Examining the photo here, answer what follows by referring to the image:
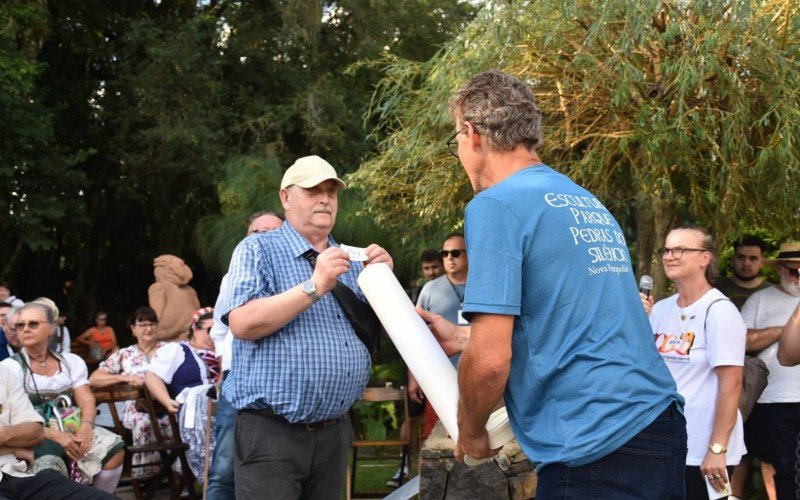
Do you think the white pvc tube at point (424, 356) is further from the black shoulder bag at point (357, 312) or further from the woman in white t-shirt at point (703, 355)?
the woman in white t-shirt at point (703, 355)

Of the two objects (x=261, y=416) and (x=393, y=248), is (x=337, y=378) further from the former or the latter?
(x=393, y=248)

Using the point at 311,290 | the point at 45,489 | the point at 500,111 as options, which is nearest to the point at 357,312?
the point at 311,290

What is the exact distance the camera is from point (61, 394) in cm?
649

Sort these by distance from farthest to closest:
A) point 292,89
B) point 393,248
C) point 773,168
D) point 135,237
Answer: point 135,237 < point 292,89 < point 393,248 < point 773,168

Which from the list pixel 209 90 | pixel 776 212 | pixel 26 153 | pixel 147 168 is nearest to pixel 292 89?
pixel 209 90

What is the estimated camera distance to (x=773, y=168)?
21.7ft

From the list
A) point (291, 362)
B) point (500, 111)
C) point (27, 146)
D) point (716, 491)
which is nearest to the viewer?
point (500, 111)

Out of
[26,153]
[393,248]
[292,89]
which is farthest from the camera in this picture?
[292,89]

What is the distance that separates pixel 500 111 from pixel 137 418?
20.7ft

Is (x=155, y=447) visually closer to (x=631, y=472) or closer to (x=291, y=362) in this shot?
(x=291, y=362)

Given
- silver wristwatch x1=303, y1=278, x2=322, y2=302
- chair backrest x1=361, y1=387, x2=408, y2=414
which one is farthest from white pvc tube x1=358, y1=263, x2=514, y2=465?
chair backrest x1=361, y1=387, x2=408, y2=414

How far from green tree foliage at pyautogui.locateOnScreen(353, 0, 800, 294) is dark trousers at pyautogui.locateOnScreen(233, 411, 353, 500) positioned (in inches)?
145

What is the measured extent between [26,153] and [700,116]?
39.0ft

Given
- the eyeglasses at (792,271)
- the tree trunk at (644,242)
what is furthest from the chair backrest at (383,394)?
the eyeglasses at (792,271)
